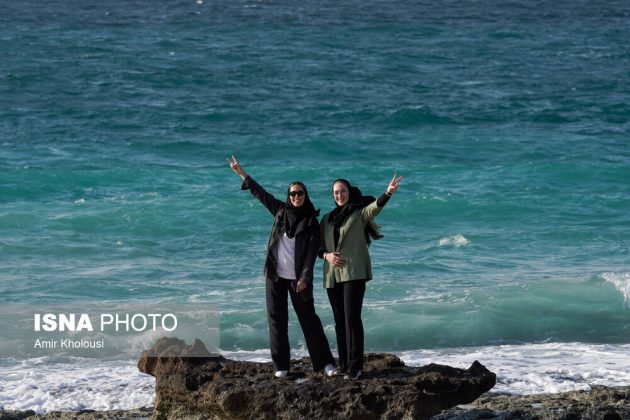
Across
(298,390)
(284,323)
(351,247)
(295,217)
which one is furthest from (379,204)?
(298,390)

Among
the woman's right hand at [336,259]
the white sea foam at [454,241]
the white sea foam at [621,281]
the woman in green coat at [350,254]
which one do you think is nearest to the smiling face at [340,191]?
the woman in green coat at [350,254]

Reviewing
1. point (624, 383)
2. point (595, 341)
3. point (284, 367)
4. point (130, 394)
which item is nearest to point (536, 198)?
point (595, 341)

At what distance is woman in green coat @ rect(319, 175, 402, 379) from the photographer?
26.0ft

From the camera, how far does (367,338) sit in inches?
529

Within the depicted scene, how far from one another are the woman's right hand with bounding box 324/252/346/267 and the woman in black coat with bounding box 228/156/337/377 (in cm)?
11

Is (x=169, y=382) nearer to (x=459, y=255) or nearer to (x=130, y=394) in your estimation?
(x=130, y=394)

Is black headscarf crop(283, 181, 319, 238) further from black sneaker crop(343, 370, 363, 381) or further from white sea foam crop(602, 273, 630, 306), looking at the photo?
white sea foam crop(602, 273, 630, 306)

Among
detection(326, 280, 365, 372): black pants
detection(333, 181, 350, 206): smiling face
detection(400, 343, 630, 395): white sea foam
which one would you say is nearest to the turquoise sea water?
detection(400, 343, 630, 395): white sea foam

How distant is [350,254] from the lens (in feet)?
26.1

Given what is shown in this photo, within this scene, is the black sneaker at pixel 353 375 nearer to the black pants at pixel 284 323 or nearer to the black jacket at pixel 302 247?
the black pants at pixel 284 323

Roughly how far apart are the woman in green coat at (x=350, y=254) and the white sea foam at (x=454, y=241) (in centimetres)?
1050

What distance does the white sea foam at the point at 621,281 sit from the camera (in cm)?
1522

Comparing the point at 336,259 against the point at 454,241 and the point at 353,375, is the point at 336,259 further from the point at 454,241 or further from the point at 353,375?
the point at 454,241

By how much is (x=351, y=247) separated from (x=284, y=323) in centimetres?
72
